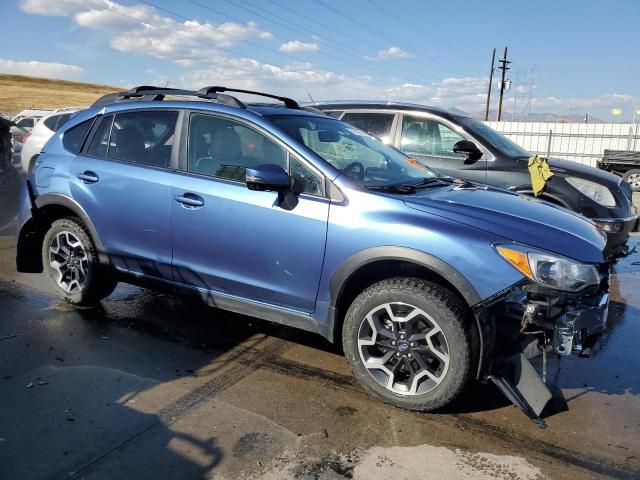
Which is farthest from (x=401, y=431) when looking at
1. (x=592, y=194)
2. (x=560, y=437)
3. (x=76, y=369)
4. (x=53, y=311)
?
(x=592, y=194)

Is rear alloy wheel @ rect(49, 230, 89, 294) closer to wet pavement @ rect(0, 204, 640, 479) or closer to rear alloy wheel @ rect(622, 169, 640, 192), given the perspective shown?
wet pavement @ rect(0, 204, 640, 479)

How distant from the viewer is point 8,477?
2.62m

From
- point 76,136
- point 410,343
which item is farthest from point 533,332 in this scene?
point 76,136

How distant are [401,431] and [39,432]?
6.52 ft

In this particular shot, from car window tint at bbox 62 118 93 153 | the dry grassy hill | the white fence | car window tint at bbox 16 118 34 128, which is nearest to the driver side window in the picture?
car window tint at bbox 62 118 93 153

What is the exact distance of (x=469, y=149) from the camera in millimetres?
6367

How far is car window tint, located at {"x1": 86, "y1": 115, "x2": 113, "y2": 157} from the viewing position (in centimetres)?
462

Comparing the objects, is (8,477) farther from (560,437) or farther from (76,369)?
(560,437)

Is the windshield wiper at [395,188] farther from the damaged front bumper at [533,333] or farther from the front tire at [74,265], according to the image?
the front tire at [74,265]

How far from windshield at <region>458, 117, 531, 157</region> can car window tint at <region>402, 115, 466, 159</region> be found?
0.22m

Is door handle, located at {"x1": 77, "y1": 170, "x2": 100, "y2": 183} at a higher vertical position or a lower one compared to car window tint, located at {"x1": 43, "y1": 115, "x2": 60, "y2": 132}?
lower

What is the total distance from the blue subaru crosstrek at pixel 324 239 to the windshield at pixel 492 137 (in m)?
2.47

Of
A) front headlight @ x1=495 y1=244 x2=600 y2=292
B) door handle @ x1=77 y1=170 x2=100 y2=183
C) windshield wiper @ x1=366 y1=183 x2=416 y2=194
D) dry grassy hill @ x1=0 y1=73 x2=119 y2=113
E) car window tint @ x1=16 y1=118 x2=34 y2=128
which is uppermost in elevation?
dry grassy hill @ x1=0 y1=73 x2=119 y2=113

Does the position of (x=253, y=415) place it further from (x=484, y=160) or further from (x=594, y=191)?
(x=594, y=191)
